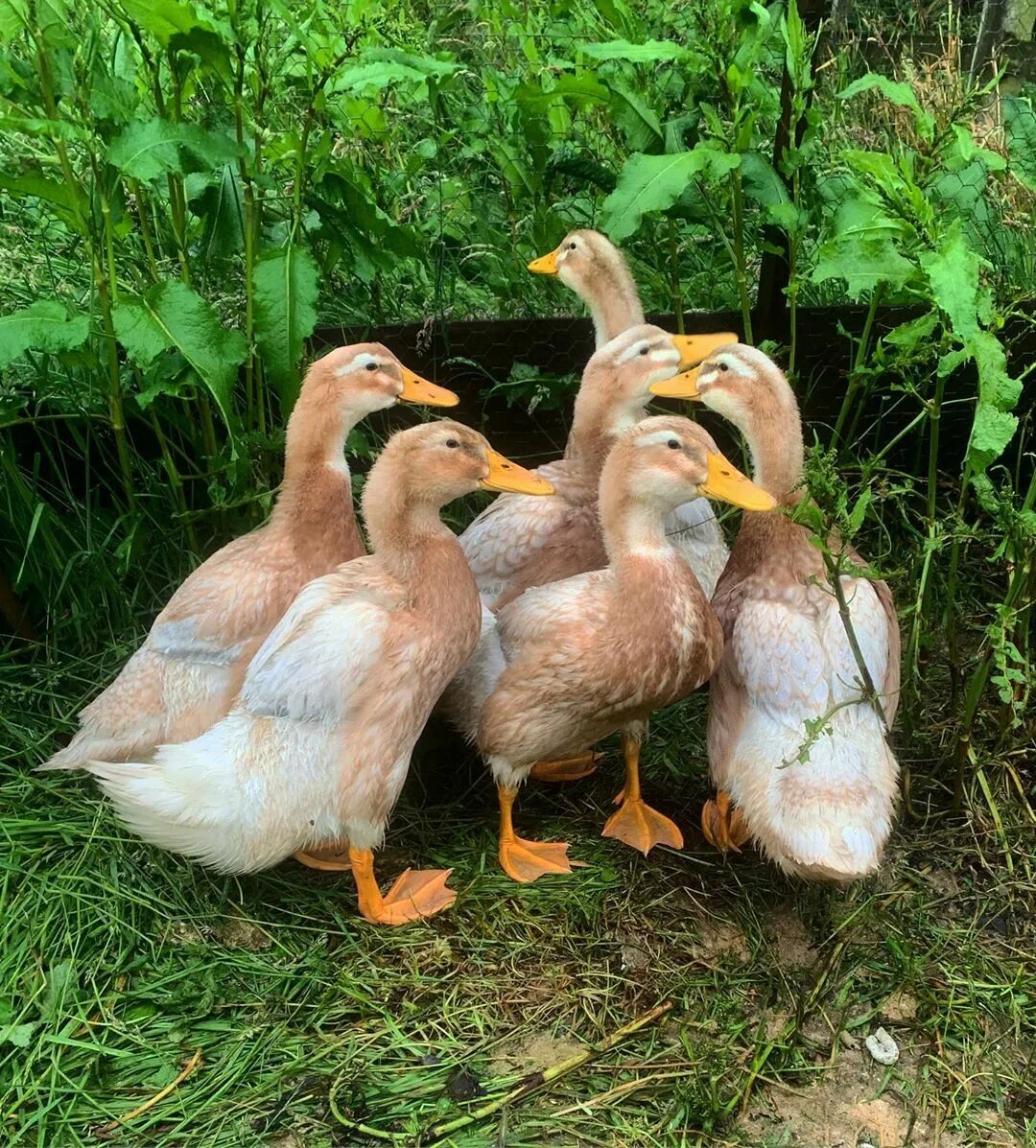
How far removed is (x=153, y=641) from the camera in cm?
263

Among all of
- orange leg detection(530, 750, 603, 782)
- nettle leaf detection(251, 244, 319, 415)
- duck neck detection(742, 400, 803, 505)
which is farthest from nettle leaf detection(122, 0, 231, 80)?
orange leg detection(530, 750, 603, 782)

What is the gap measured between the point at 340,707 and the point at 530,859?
2.23ft

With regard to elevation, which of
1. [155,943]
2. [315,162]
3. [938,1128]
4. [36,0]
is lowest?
[938,1128]

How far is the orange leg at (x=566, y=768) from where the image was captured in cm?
298

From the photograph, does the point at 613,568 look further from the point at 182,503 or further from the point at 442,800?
the point at 182,503

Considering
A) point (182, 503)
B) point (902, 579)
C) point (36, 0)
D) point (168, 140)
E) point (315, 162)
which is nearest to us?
point (36, 0)

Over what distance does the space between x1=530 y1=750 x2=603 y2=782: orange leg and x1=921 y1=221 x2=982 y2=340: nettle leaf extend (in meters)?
1.50

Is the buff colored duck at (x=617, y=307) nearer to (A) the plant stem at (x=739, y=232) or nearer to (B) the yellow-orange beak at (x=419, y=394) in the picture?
(A) the plant stem at (x=739, y=232)

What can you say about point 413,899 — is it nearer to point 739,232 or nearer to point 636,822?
point 636,822

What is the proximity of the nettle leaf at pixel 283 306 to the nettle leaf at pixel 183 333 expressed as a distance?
0.09 metres

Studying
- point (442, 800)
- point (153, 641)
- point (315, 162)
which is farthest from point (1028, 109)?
point (153, 641)

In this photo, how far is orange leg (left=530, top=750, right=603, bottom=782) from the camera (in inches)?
117

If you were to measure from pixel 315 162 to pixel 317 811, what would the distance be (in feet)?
5.38

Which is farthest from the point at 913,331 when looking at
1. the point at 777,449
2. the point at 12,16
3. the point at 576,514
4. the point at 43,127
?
the point at 12,16
